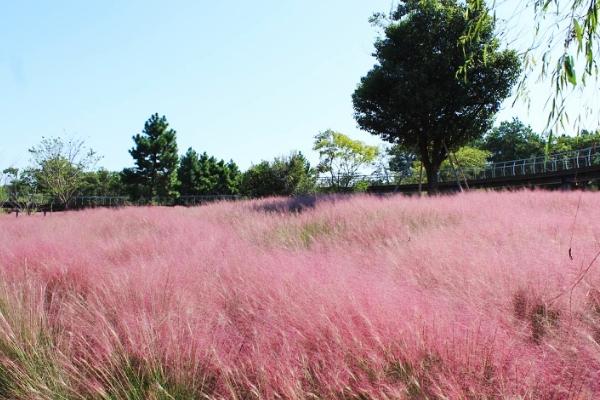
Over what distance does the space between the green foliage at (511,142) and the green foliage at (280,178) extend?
53.2 m

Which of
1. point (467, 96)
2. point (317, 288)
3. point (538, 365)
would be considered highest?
point (467, 96)

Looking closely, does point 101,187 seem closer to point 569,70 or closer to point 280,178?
point 280,178

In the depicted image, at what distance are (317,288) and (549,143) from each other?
1.50 m

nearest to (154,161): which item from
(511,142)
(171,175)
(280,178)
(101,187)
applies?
(171,175)

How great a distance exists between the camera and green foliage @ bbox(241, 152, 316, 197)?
847 inches

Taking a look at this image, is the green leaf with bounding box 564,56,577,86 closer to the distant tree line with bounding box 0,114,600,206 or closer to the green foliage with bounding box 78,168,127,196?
the distant tree line with bounding box 0,114,600,206

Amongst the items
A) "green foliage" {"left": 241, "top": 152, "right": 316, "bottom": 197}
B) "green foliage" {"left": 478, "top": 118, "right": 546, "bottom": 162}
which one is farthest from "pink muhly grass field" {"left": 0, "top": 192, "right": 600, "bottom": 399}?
"green foliage" {"left": 478, "top": 118, "right": 546, "bottom": 162}

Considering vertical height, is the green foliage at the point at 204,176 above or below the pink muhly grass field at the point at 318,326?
above

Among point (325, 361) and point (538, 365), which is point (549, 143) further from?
point (325, 361)

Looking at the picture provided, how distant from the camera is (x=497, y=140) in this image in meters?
70.4

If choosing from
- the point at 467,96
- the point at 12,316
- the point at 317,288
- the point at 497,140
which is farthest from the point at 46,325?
the point at 497,140

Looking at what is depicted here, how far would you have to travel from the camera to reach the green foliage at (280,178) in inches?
847

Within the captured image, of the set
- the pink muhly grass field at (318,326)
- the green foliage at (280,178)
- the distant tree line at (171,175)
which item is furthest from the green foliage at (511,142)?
the pink muhly grass field at (318,326)

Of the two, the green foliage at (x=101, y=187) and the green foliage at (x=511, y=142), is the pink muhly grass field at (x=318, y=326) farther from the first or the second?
the green foliage at (x=511, y=142)
